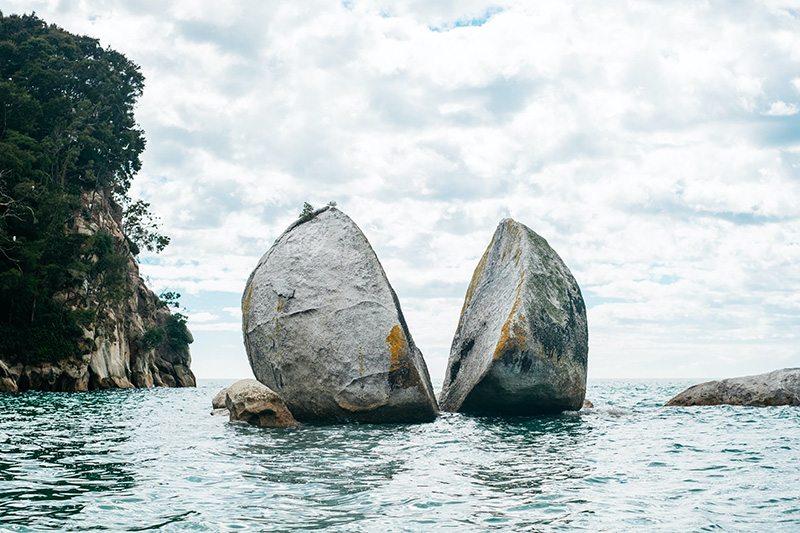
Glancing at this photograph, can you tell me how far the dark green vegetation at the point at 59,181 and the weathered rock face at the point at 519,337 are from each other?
22.0 meters

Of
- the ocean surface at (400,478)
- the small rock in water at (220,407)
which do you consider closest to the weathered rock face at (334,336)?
the ocean surface at (400,478)

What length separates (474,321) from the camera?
16219mm

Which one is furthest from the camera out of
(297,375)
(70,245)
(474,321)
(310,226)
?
(70,245)

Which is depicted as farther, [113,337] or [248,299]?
[113,337]

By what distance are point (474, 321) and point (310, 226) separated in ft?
15.7

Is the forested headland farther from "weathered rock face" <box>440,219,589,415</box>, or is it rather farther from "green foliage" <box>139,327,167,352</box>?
"weathered rock face" <box>440,219,589,415</box>

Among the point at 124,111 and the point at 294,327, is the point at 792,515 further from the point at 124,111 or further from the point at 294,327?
the point at 124,111

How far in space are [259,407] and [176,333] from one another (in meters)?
48.7

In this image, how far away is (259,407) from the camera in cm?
1313

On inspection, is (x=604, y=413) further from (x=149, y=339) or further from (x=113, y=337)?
(x=149, y=339)

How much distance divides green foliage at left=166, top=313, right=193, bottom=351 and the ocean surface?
47444 millimetres

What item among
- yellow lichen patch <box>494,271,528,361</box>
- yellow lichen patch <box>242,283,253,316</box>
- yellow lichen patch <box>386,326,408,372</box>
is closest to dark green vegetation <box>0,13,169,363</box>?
yellow lichen patch <box>242,283,253,316</box>

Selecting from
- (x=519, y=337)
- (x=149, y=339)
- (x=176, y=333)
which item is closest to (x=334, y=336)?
(x=519, y=337)

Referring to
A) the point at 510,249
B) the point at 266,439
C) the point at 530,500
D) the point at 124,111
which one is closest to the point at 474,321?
the point at 510,249
